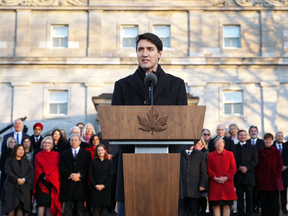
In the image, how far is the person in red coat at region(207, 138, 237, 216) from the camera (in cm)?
920

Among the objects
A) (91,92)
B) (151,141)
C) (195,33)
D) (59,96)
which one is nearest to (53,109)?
(59,96)

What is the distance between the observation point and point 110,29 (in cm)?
2178

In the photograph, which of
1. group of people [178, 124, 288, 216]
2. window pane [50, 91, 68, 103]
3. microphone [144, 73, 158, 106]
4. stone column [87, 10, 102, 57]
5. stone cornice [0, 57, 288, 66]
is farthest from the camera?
window pane [50, 91, 68, 103]

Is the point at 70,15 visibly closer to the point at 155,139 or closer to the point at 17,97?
the point at 17,97

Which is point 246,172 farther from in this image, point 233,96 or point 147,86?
point 233,96

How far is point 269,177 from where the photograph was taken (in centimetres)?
1050

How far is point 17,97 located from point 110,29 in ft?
20.1

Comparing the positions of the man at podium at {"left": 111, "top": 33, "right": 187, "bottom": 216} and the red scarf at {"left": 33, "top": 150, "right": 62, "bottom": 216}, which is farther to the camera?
→ the red scarf at {"left": 33, "top": 150, "right": 62, "bottom": 216}

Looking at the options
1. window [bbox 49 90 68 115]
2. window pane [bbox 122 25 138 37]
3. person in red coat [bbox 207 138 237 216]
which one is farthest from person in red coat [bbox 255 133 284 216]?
window [bbox 49 90 68 115]

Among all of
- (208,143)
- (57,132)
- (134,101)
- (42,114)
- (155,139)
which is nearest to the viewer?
(155,139)

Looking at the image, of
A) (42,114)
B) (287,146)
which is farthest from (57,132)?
(42,114)

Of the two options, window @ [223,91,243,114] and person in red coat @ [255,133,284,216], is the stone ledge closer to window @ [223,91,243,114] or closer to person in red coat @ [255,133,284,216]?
window @ [223,91,243,114]

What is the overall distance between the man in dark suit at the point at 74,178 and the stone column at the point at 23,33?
42.5 ft

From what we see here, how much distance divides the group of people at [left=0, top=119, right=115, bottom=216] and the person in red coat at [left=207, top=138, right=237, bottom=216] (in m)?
2.39
